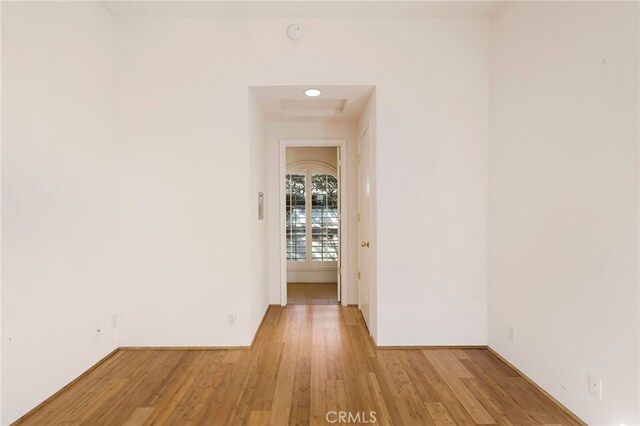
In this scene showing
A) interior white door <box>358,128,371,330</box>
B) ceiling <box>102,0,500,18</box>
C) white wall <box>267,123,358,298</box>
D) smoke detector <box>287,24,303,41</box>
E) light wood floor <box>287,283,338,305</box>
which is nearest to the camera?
ceiling <box>102,0,500,18</box>

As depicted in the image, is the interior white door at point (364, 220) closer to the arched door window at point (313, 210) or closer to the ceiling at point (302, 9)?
the ceiling at point (302, 9)

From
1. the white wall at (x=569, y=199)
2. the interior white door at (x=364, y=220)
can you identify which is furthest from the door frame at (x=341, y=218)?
the white wall at (x=569, y=199)

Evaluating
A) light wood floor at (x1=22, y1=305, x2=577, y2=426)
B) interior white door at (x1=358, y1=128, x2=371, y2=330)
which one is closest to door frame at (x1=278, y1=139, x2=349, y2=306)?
interior white door at (x1=358, y1=128, x2=371, y2=330)

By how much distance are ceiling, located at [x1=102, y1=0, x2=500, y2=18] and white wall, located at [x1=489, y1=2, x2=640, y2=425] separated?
1.34 feet

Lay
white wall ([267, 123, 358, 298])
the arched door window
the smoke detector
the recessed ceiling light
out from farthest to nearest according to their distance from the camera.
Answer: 1. the arched door window
2. white wall ([267, 123, 358, 298])
3. the recessed ceiling light
4. the smoke detector

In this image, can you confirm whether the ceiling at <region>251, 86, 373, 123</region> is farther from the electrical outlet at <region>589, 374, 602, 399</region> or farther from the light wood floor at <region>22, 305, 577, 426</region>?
the electrical outlet at <region>589, 374, 602, 399</region>

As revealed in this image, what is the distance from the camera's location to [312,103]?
3.57m

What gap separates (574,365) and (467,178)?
1.57m

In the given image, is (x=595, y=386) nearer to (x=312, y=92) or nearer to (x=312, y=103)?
(x=312, y=92)

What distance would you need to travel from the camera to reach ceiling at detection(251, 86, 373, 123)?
3.01 metres

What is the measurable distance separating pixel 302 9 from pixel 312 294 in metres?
3.63

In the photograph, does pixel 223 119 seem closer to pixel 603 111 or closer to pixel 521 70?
pixel 521 70

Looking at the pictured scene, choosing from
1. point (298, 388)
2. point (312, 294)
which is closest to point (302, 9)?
point (298, 388)

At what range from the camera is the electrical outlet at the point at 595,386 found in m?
1.79
